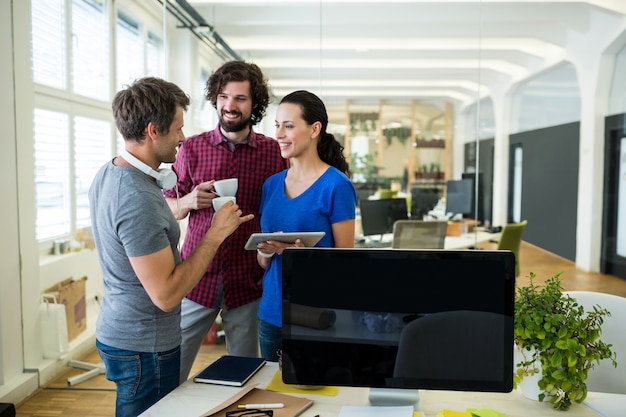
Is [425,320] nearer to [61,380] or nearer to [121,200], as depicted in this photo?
[121,200]

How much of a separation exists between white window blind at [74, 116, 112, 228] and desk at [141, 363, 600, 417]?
3.62 metres

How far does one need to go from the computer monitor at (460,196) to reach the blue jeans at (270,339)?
103 inches

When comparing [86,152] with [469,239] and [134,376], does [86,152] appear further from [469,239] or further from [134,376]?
[134,376]

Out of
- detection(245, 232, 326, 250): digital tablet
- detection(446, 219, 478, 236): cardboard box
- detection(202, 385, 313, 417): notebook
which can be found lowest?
detection(202, 385, 313, 417): notebook

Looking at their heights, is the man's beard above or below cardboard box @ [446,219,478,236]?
above

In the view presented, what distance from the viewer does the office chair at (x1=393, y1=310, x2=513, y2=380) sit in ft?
4.84

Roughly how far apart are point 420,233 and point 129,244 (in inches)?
127

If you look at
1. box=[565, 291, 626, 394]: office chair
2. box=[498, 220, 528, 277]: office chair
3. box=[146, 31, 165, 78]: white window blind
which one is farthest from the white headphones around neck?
box=[146, 31, 165, 78]: white window blind

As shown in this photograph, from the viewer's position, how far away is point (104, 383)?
13.0ft

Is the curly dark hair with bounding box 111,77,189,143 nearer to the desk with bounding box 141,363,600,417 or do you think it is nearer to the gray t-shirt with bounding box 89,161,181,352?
the gray t-shirt with bounding box 89,161,181,352

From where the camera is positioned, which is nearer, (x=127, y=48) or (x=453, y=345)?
(x=453, y=345)

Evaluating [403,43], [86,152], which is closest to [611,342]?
[403,43]

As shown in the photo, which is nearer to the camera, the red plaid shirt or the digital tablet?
the digital tablet

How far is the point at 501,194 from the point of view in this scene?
4367mm
